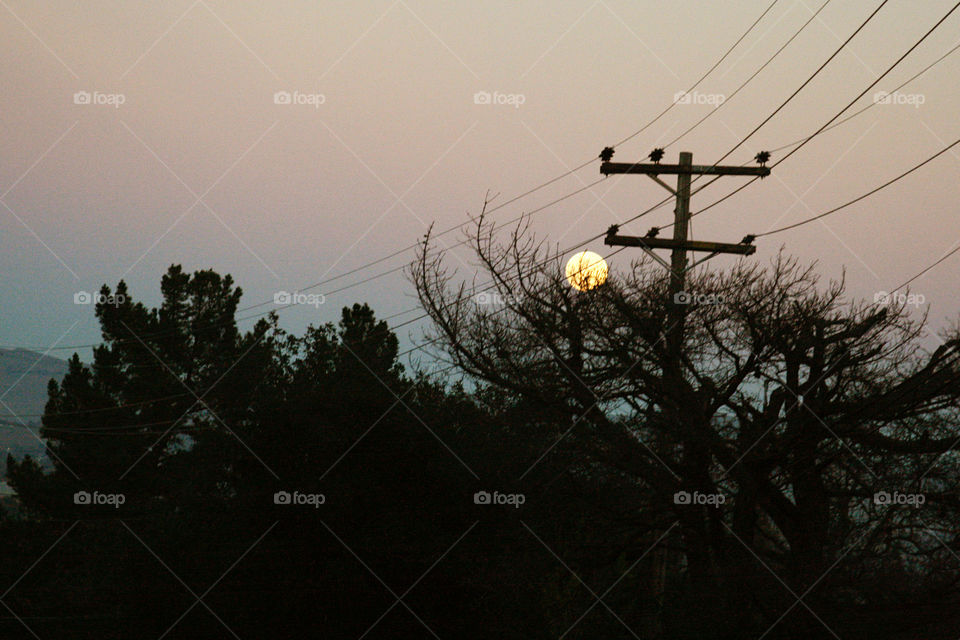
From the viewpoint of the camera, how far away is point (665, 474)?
43.2 feet

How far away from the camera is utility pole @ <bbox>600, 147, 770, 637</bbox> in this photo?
43.7 feet

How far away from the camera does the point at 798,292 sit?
1407 cm

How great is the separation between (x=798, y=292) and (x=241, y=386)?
21.4m

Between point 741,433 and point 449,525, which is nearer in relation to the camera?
point 741,433

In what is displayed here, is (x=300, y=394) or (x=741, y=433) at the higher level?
(x=300, y=394)

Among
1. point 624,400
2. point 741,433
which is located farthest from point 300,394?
point 741,433

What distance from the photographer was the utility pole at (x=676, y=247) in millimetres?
13312

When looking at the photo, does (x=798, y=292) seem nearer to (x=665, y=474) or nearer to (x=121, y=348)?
(x=665, y=474)

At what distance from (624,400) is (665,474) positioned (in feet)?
4.57

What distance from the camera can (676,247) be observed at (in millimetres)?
14453

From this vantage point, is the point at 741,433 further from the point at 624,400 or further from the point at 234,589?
the point at 234,589

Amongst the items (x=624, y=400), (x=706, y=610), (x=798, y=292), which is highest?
(x=798, y=292)

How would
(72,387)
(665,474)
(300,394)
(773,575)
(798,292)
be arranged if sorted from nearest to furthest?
(773,575)
(665,474)
(798,292)
(300,394)
(72,387)

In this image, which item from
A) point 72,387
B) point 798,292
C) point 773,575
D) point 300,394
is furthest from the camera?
point 72,387
